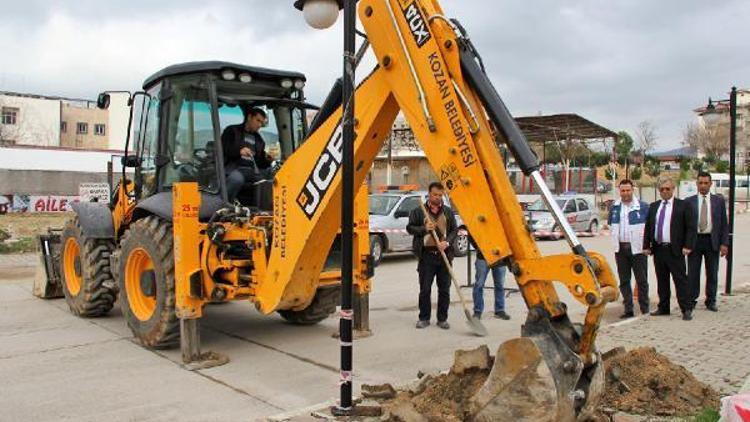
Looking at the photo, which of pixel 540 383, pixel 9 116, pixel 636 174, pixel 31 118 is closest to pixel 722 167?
pixel 636 174

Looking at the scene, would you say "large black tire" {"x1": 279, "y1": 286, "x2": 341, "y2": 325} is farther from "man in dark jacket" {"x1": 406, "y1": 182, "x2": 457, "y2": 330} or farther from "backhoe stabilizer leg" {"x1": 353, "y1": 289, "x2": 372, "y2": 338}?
"man in dark jacket" {"x1": 406, "y1": 182, "x2": 457, "y2": 330}

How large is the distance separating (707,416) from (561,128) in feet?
95.6

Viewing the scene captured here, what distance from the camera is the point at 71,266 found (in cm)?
965

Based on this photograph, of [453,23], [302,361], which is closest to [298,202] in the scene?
[302,361]

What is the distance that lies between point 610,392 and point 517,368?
1.55 meters

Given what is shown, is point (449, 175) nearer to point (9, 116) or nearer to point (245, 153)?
point (245, 153)

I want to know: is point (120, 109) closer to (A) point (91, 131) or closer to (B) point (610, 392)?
(A) point (91, 131)

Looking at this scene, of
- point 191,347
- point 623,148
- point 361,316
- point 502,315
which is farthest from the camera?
point 623,148

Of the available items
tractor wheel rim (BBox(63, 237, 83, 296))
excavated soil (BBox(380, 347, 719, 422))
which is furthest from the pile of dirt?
tractor wheel rim (BBox(63, 237, 83, 296))

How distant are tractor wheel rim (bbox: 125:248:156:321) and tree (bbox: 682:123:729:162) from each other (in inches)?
2413

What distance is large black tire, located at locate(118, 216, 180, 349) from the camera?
685 cm

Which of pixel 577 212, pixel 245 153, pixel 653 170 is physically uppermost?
pixel 653 170

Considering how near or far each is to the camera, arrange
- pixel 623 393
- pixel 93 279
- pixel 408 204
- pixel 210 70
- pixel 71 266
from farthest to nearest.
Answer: pixel 408 204 → pixel 71 266 → pixel 93 279 → pixel 210 70 → pixel 623 393

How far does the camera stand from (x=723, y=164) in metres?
53.2
